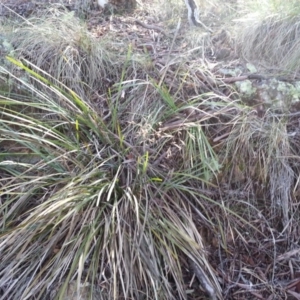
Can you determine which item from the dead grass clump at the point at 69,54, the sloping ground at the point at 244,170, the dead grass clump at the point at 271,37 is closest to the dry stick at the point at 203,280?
the sloping ground at the point at 244,170

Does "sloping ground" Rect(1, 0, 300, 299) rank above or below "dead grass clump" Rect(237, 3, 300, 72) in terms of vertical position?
below

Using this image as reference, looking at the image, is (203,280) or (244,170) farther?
(244,170)

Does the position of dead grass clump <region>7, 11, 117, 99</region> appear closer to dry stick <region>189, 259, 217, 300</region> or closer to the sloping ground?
the sloping ground

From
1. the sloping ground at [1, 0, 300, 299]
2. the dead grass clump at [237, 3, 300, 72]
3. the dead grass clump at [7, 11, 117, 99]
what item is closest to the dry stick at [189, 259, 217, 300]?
the sloping ground at [1, 0, 300, 299]

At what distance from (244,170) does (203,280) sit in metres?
0.62

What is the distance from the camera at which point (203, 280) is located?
2.22 meters

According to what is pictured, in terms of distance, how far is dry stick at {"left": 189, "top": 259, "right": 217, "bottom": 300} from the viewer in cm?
221

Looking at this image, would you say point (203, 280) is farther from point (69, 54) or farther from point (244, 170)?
point (69, 54)

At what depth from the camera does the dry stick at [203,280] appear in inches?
86.8

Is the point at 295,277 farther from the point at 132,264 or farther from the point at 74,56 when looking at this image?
the point at 74,56

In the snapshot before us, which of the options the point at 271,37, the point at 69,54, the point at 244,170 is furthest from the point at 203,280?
the point at 271,37

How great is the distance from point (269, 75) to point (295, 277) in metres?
1.17

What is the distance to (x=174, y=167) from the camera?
2.47 meters

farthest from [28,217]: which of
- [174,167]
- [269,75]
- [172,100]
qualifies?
[269,75]
